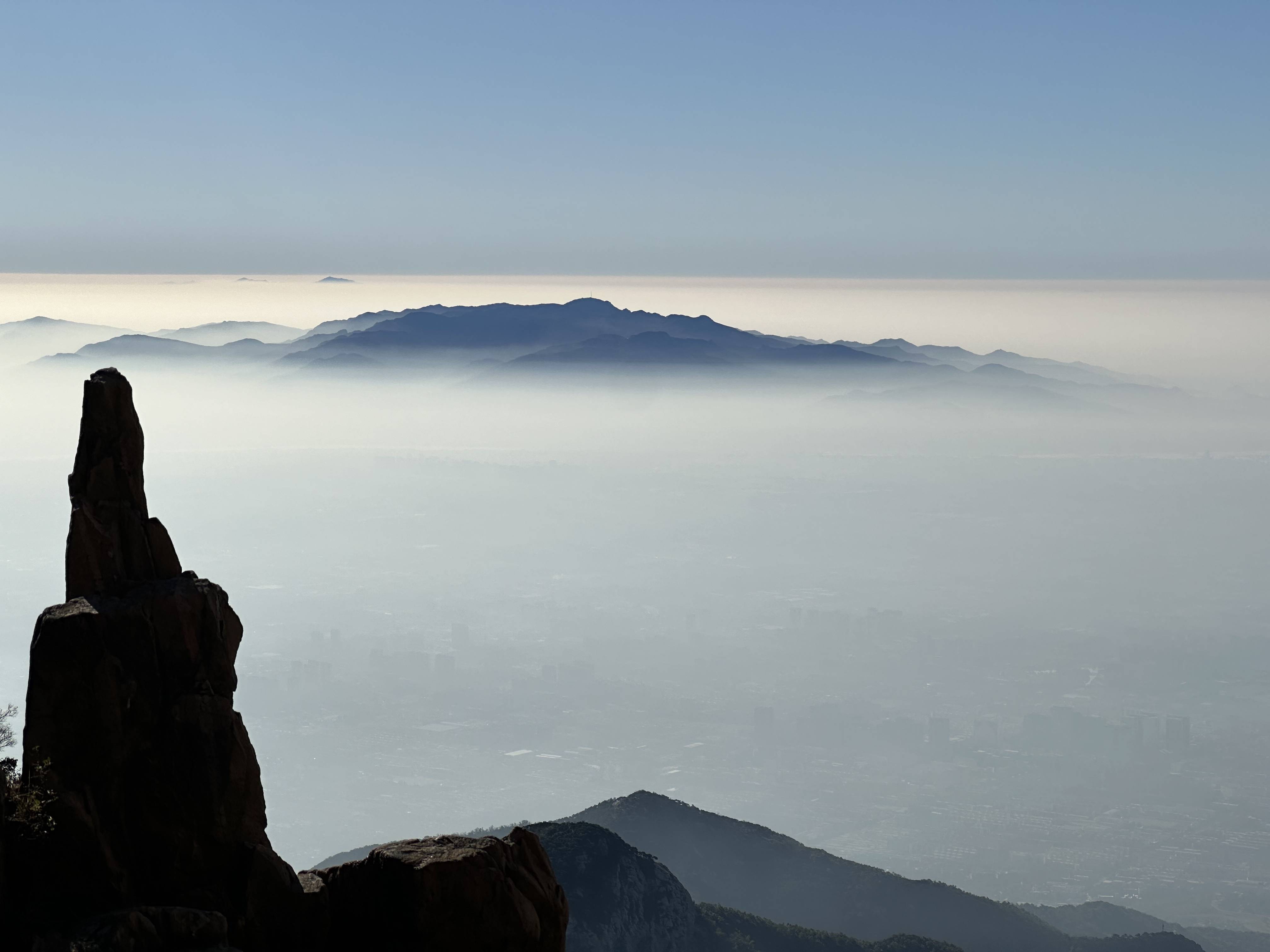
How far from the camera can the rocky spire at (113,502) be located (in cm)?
3156

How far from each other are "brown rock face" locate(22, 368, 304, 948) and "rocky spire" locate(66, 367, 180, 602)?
0.13 metres

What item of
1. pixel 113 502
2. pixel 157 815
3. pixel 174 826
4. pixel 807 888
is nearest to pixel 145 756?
pixel 157 815

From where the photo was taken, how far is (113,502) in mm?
32375

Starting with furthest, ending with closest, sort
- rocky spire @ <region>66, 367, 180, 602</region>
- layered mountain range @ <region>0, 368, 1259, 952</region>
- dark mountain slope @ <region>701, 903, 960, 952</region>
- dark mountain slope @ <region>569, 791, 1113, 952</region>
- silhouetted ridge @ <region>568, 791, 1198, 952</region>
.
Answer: dark mountain slope @ <region>569, 791, 1113, 952</region> → silhouetted ridge @ <region>568, 791, 1198, 952</region> → dark mountain slope @ <region>701, 903, 960, 952</region> → rocky spire @ <region>66, 367, 180, 602</region> → layered mountain range @ <region>0, 368, 1259, 952</region>

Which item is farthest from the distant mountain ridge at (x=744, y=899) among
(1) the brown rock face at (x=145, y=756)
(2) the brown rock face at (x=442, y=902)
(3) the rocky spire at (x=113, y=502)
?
(3) the rocky spire at (x=113, y=502)

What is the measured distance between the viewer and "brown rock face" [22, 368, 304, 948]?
29234 mm

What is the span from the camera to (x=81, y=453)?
109ft

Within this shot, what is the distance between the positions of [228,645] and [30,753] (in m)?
5.51

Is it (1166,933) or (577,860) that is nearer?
(577,860)

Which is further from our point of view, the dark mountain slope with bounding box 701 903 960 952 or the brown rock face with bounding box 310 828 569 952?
the dark mountain slope with bounding box 701 903 960 952

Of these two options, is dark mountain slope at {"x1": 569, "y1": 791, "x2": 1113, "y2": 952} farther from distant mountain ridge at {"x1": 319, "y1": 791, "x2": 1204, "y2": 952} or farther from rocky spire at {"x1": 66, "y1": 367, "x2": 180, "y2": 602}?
rocky spire at {"x1": 66, "y1": 367, "x2": 180, "y2": 602}

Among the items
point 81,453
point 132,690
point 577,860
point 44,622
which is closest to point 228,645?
point 132,690

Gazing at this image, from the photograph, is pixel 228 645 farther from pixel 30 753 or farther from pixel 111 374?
pixel 111 374

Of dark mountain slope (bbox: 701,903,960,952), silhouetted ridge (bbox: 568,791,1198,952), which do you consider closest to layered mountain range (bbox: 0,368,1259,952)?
dark mountain slope (bbox: 701,903,960,952)
